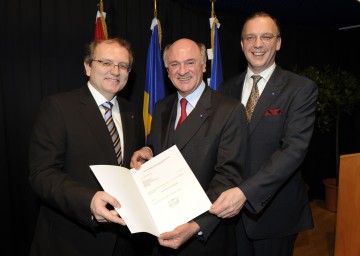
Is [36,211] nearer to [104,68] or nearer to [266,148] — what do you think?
[104,68]

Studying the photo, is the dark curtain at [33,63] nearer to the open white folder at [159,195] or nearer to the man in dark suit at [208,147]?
the man in dark suit at [208,147]

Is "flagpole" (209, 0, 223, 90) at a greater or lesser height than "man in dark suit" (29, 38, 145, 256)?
greater

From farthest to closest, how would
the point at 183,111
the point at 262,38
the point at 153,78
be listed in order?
the point at 153,78, the point at 262,38, the point at 183,111

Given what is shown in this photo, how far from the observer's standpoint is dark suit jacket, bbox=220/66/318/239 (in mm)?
1952

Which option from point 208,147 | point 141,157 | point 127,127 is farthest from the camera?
point 127,127

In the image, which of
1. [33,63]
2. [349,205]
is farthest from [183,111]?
[33,63]

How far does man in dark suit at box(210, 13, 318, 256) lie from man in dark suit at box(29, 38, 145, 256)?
80cm

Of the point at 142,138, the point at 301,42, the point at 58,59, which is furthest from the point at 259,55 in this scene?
the point at 301,42

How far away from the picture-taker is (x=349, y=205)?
1581mm

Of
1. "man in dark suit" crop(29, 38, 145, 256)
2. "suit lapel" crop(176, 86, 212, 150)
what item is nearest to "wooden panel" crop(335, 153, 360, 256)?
"suit lapel" crop(176, 86, 212, 150)

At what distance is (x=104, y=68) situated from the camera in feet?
6.74

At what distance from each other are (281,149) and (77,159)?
1206mm

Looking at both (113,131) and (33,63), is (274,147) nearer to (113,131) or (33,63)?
(113,131)

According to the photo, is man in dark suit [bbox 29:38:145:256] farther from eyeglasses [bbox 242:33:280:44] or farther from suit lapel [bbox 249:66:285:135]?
eyeglasses [bbox 242:33:280:44]
